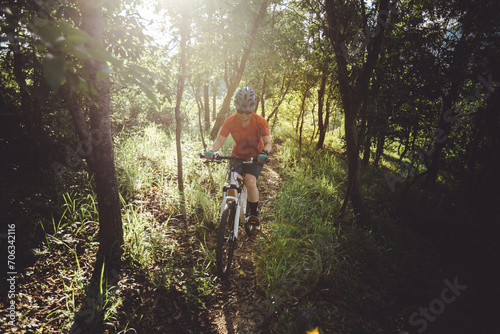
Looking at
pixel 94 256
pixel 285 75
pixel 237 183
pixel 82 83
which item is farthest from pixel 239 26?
pixel 285 75

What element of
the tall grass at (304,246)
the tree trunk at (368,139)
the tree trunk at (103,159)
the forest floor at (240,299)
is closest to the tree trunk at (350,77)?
the tall grass at (304,246)

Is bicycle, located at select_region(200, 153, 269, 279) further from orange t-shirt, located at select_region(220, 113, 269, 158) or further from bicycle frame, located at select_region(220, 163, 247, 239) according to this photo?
orange t-shirt, located at select_region(220, 113, 269, 158)

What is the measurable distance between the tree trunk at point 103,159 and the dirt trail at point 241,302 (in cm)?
153

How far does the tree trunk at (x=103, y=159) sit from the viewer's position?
2252 mm

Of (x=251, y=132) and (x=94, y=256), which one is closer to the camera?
(x=94, y=256)

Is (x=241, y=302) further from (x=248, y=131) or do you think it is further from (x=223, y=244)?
(x=248, y=131)

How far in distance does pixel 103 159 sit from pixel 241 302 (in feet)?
8.43

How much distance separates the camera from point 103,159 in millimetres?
2633

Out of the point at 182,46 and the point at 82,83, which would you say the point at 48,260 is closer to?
the point at 82,83

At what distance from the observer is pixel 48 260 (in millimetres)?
2660

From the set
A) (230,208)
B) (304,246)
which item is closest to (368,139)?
(304,246)

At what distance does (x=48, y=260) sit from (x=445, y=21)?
34.1 ft

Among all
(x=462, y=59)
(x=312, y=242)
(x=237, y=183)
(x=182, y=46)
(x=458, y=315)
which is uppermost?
(x=462, y=59)

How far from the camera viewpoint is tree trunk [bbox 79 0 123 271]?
2.25 meters
